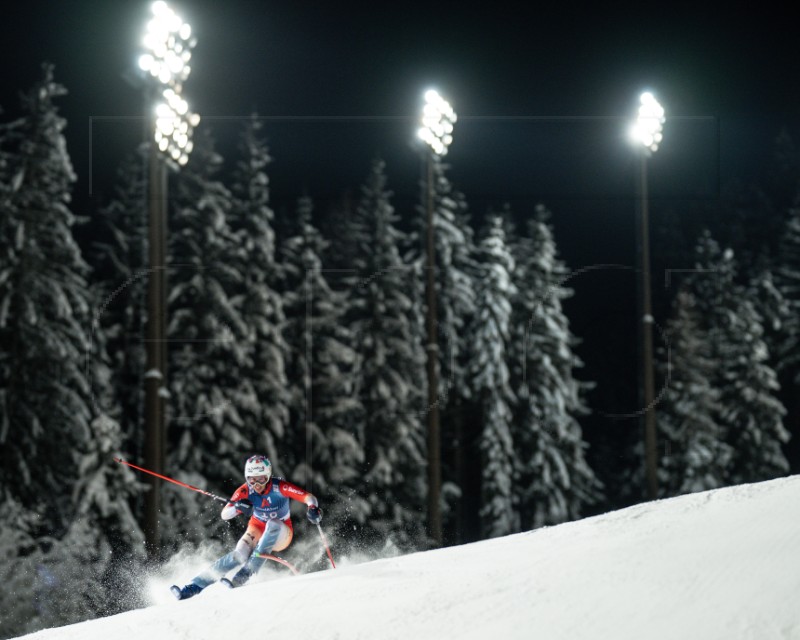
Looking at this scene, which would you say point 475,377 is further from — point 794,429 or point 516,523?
point 794,429

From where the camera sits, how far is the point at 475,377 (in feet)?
107

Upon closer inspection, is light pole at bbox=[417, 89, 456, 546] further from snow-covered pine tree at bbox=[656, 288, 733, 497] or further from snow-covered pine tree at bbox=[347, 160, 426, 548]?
snow-covered pine tree at bbox=[656, 288, 733, 497]

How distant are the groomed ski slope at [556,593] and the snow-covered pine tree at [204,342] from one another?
50.4 feet

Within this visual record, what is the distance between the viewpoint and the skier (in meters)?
10.7

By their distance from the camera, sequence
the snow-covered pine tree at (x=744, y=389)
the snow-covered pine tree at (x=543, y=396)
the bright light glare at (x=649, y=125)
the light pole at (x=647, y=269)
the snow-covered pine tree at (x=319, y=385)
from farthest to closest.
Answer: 1. the snow-covered pine tree at (x=744, y=389)
2. the snow-covered pine tree at (x=543, y=396)
3. the snow-covered pine tree at (x=319, y=385)
4. the bright light glare at (x=649, y=125)
5. the light pole at (x=647, y=269)

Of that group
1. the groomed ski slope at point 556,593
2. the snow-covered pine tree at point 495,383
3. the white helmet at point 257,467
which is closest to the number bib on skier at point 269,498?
the white helmet at point 257,467

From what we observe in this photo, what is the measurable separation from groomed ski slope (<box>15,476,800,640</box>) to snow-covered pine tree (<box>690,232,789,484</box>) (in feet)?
82.9

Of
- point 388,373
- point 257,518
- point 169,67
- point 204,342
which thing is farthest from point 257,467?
point 388,373

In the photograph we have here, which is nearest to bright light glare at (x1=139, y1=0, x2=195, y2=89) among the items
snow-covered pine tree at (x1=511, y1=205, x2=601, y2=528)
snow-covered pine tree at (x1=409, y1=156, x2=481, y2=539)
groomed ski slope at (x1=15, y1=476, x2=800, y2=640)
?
groomed ski slope at (x1=15, y1=476, x2=800, y2=640)

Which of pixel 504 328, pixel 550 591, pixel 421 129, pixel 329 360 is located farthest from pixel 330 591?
pixel 504 328

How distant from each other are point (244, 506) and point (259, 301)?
54.1ft

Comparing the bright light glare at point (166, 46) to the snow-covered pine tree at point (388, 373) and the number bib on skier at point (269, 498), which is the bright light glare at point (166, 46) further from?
the snow-covered pine tree at point (388, 373)

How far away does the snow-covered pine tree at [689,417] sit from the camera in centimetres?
3378

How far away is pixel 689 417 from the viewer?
3434cm
